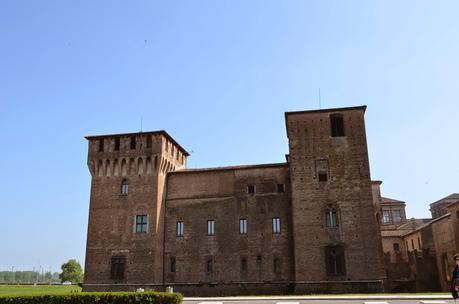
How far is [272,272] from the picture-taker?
3109 cm

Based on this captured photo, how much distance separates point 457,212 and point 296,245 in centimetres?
1544

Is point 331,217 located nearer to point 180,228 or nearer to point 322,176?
point 322,176

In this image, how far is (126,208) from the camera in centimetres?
3388

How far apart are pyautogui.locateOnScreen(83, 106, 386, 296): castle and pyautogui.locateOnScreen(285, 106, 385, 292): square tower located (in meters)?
0.07

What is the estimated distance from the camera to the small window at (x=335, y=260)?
2938cm

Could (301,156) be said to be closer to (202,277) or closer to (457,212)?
(202,277)

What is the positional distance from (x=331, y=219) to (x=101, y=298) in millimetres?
17536

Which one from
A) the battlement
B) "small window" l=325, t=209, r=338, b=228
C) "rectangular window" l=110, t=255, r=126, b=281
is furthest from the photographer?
the battlement

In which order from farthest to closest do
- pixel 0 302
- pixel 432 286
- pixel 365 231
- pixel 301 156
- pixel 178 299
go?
pixel 432 286 < pixel 301 156 < pixel 365 231 < pixel 0 302 < pixel 178 299

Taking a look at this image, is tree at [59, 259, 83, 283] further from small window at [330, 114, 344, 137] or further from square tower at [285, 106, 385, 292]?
small window at [330, 114, 344, 137]

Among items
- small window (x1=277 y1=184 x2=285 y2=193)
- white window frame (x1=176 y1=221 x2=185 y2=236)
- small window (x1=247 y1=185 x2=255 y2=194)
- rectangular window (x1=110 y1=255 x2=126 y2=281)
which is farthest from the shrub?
small window (x1=277 y1=184 x2=285 y2=193)

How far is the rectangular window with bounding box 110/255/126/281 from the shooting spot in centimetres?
3256

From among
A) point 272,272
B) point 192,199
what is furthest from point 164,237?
point 272,272

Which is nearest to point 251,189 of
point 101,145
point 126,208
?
point 126,208
